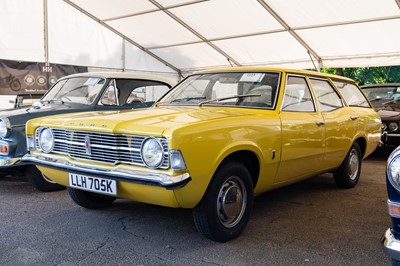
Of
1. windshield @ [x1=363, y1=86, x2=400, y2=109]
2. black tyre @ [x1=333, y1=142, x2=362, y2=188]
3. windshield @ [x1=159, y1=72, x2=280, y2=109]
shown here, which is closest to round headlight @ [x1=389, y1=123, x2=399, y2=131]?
windshield @ [x1=363, y1=86, x2=400, y2=109]

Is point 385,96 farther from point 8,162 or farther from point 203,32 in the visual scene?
point 8,162

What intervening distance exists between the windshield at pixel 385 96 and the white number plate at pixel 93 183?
23.3ft

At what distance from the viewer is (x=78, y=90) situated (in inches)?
237

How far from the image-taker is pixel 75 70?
13547mm

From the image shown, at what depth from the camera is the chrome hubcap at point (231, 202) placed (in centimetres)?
329

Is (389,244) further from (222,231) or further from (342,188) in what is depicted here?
(342,188)

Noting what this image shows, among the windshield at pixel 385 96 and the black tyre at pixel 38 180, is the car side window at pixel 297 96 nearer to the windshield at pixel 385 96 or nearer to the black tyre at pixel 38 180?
the black tyre at pixel 38 180

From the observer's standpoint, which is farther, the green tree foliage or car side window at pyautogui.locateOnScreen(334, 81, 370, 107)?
the green tree foliage

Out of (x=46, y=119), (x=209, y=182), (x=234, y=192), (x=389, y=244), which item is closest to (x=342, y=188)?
(x=234, y=192)

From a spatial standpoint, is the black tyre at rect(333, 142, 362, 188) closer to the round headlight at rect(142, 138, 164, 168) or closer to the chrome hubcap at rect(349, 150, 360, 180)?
the chrome hubcap at rect(349, 150, 360, 180)

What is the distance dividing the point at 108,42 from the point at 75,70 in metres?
1.82

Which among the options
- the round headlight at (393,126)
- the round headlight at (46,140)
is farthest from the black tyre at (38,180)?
the round headlight at (393,126)

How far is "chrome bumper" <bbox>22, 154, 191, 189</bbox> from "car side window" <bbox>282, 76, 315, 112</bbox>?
1.67m

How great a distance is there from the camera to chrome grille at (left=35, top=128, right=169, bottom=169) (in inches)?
119
